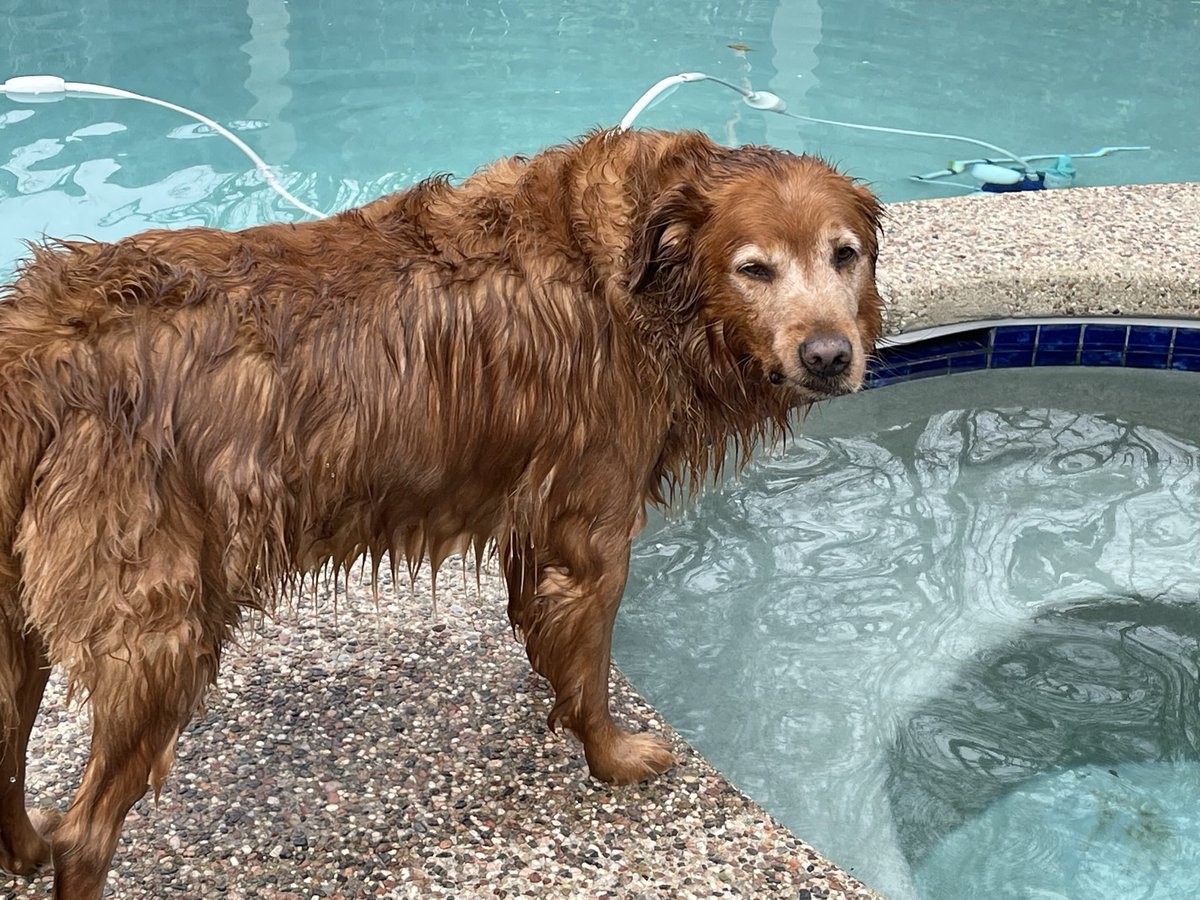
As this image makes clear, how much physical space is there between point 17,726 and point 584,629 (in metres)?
1.03

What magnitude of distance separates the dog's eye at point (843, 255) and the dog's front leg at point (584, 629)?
0.64m

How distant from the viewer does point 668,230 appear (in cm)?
248

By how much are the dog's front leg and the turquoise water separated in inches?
193

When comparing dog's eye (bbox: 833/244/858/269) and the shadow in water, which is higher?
dog's eye (bbox: 833/244/858/269)

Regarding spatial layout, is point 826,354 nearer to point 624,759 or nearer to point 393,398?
point 393,398

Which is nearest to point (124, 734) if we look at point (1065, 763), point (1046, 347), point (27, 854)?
point (27, 854)

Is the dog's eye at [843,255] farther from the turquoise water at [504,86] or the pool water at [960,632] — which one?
the turquoise water at [504,86]

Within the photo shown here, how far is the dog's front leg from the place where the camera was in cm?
262

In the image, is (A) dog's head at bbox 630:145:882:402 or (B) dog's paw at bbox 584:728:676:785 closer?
(A) dog's head at bbox 630:145:882:402

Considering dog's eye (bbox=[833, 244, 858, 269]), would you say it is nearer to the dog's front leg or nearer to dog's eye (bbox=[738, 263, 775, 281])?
dog's eye (bbox=[738, 263, 775, 281])

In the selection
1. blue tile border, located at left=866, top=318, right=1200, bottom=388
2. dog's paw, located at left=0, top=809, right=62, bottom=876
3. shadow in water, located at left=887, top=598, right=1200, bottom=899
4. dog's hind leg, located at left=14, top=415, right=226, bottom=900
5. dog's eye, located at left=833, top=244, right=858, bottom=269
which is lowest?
shadow in water, located at left=887, top=598, right=1200, bottom=899

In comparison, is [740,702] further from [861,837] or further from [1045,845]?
[1045,845]

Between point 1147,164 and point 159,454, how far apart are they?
7585 mm

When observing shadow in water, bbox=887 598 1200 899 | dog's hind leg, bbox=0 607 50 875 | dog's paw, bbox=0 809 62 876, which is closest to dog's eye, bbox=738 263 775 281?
dog's hind leg, bbox=0 607 50 875
